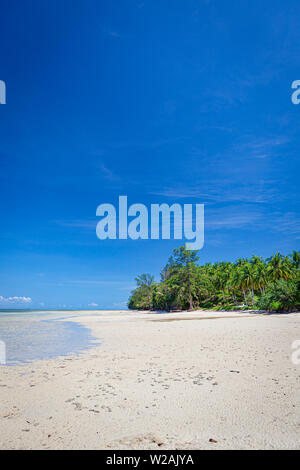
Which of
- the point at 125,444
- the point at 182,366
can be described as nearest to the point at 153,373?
the point at 182,366

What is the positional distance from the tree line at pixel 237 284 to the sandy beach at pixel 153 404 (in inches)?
1712

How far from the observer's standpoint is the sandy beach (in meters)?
4.36

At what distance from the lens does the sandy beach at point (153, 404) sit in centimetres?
436

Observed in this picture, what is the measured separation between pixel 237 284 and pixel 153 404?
259 feet

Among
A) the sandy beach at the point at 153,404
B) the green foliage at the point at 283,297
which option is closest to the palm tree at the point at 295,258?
the green foliage at the point at 283,297

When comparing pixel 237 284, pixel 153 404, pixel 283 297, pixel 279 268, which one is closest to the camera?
pixel 153 404

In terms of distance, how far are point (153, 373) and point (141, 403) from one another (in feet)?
9.01

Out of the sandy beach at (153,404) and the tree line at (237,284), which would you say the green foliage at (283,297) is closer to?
the tree line at (237,284)

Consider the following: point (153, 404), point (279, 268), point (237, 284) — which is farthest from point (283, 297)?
point (153, 404)

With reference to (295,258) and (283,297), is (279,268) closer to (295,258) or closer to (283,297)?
(295,258)

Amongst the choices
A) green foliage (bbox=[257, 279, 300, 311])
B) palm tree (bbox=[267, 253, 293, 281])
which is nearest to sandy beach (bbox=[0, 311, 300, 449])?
green foliage (bbox=[257, 279, 300, 311])

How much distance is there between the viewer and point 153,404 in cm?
591

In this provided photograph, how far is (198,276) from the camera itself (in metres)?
82.1
